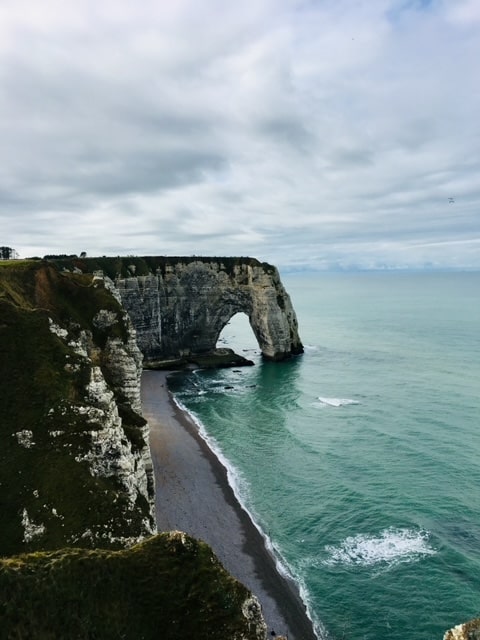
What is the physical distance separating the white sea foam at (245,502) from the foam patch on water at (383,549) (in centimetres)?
329

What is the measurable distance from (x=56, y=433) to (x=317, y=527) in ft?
81.8

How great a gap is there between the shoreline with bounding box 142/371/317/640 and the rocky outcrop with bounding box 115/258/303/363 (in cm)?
4078

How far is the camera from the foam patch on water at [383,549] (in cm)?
3647

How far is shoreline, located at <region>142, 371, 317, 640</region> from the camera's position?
32.5 m

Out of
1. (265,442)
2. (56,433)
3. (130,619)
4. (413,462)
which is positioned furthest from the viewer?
(265,442)

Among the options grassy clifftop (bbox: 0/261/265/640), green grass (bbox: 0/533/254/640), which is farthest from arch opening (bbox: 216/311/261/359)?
green grass (bbox: 0/533/254/640)

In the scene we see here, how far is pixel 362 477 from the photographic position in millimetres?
49781

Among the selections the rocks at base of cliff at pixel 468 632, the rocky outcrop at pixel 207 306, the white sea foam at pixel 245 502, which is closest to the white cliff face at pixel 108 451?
the white sea foam at pixel 245 502

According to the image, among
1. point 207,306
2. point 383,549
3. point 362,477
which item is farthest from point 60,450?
point 207,306

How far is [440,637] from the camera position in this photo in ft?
94.8

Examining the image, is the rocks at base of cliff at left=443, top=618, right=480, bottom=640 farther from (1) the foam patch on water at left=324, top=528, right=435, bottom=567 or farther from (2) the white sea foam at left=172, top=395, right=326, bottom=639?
(1) the foam patch on water at left=324, top=528, right=435, bottom=567

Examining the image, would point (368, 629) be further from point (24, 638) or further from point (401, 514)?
point (24, 638)

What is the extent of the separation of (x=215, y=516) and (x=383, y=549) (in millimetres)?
15104

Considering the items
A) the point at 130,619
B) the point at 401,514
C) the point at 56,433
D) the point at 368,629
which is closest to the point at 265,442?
the point at 401,514
